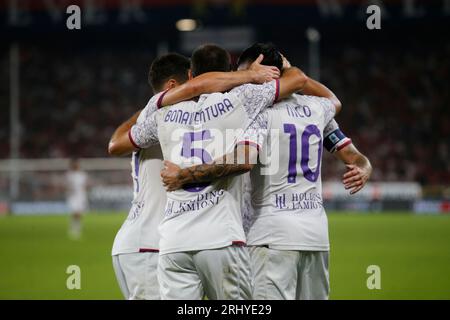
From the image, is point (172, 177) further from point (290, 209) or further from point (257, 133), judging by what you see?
point (290, 209)

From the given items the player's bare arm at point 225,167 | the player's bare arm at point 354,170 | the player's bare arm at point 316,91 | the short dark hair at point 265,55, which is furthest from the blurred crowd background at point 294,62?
the player's bare arm at point 225,167

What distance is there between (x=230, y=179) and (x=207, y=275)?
0.60m

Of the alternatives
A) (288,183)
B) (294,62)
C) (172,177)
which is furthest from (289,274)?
(294,62)

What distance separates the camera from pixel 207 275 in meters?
4.33

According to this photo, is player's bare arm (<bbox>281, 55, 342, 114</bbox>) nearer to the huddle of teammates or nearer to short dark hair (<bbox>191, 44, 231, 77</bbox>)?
the huddle of teammates

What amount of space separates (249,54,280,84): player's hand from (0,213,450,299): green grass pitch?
4956 mm

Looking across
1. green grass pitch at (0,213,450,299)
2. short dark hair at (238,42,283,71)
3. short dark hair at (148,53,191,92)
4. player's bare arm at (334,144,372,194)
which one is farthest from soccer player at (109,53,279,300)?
green grass pitch at (0,213,450,299)

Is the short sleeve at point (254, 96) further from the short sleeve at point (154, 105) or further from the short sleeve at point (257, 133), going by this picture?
the short sleeve at point (154, 105)

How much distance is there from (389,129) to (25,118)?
18.3 meters

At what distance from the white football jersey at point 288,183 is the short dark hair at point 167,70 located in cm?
73

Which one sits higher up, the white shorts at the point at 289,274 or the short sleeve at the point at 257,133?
the short sleeve at the point at 257,133

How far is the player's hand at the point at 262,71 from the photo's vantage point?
15.2ft

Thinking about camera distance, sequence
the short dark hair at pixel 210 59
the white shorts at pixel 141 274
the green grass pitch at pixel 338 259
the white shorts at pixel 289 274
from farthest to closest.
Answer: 1. the green grass pitch at pixel 338 259
2. the white shorts at pixel 141 274
3. the white shorts at pixel 289 274
4. the short dark hair at pixel 210 59
